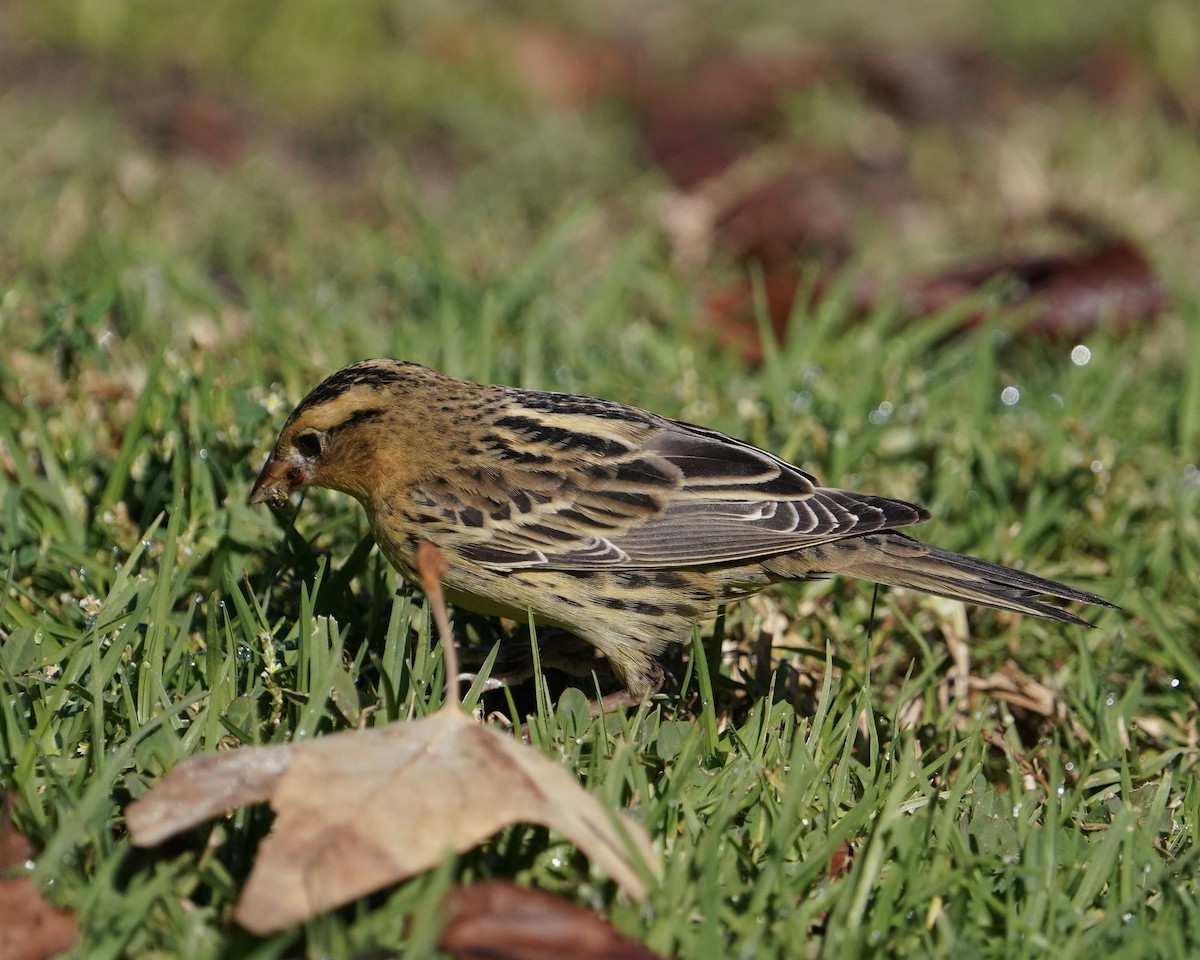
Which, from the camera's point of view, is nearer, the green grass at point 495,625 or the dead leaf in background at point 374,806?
the dead leaf in background at point 374,806

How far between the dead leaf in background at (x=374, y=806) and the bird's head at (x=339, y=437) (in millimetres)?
1416

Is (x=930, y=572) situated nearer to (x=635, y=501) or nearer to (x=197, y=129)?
(x=635, y=501)

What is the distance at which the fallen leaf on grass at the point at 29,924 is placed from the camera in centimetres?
305


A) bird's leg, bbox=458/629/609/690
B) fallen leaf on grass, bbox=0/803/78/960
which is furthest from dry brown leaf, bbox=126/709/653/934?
bird's leg, bbox=458/629/609/690

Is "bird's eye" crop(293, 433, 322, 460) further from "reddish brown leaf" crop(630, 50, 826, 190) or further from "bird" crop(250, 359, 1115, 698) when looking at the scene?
"reddish brown leaf" crop(630, 50, 826, 190)

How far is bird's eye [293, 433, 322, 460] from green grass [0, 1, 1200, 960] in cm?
25

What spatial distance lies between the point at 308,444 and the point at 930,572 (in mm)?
1931

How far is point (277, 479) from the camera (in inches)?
188

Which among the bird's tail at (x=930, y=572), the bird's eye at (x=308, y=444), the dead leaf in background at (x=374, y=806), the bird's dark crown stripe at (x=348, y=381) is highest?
the bird's dark crown stripe at (x=348, y=381)

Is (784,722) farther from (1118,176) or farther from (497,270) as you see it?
(1118,176)

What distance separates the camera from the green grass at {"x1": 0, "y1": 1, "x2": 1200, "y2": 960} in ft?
11.5

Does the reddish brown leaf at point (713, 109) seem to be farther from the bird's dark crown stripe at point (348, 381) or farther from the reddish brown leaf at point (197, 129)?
the bird's dark crown stripe at point (348, 381)

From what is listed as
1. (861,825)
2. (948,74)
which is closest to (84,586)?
(861,825)

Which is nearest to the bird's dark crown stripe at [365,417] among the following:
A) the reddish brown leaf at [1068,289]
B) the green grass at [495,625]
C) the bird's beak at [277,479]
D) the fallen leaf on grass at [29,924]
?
the bird's beak at [277,479]
